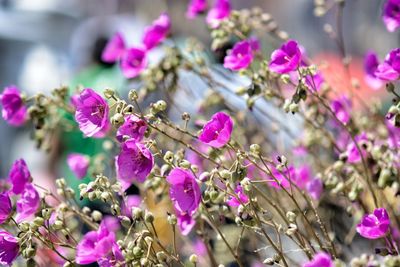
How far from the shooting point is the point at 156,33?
5.41 feet

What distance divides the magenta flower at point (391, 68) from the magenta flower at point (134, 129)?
35 cm

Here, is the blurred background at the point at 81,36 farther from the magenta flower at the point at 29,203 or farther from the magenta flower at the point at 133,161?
the magenta flower at the point at 133,161

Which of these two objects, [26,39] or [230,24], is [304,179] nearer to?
[230,24]

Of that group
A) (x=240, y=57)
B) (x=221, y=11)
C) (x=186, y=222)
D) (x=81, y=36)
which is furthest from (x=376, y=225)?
(x=81, y=36)

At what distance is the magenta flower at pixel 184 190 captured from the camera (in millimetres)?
1062

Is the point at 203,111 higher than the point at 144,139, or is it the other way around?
the point at 144,139

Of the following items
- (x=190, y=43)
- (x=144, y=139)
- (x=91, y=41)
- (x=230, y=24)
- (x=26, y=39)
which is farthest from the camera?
A: (x=26, y=39)

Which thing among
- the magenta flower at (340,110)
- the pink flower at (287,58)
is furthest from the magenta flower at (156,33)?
the pink flower at (287,58)

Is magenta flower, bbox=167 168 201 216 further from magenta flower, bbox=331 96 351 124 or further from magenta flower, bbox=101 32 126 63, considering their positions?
magenta flower, bbox=101 32 126 63

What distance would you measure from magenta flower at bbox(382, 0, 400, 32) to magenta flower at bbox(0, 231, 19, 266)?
2.23ft

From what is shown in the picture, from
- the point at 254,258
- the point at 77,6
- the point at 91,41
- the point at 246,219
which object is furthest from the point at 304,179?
the point at 77,6

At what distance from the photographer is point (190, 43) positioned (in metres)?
1.74

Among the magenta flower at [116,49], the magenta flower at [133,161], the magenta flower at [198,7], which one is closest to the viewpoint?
the magenta flower at [133,161]

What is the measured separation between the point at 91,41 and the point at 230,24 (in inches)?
126
